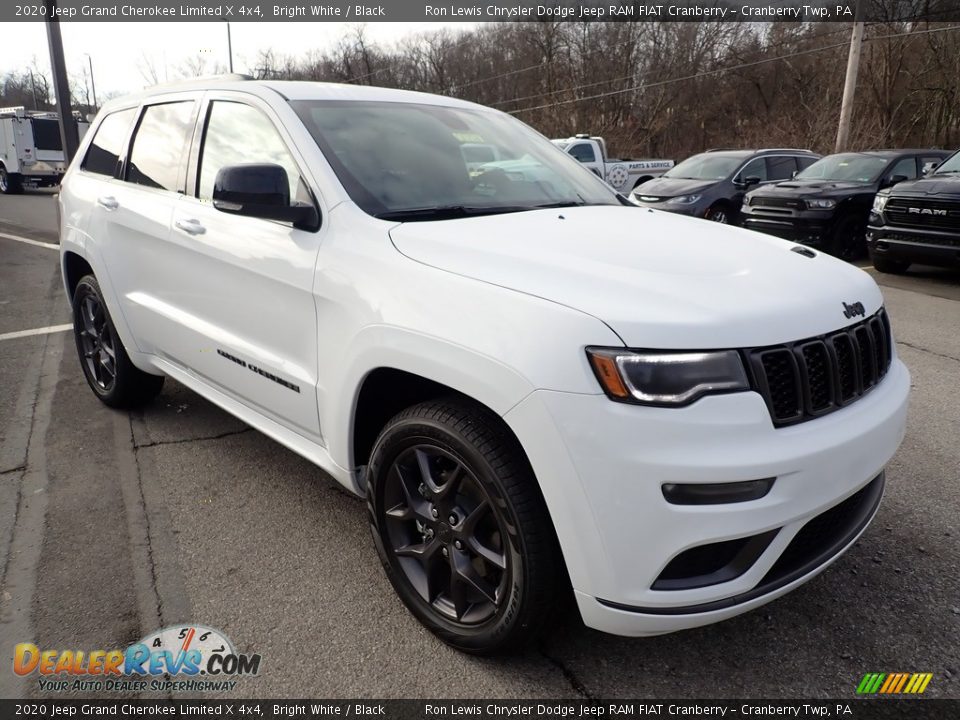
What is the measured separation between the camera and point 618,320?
185 centimetres

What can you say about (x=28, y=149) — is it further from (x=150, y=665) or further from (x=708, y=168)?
(x=150, y=665)

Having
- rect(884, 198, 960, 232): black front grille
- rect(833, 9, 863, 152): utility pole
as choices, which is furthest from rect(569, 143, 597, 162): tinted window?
rect(884, 198, 960, 232): black front grille

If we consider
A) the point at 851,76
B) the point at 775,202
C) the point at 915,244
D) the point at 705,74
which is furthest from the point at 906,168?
the point at 705,74

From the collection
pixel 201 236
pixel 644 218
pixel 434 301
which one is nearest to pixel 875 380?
pixel 644 218

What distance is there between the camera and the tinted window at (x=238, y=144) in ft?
9.39

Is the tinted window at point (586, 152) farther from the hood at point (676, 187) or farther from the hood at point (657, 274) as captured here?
the hood at point (657, 274)

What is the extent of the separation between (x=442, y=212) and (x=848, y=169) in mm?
10528

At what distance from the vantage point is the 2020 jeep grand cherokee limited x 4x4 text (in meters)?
1.82

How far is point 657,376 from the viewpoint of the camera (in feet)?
5.94

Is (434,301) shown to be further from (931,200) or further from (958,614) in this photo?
(931,200)

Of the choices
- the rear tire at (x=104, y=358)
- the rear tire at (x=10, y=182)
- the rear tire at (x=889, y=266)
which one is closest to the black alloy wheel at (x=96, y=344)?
the rear tire at (x=104, y=358)

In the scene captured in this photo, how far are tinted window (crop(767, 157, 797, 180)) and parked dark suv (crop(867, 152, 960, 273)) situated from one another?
14.0 ft

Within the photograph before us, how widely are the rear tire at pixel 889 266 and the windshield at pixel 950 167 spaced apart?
3.86ft

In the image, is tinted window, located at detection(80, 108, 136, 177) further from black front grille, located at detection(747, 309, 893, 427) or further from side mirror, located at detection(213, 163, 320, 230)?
black front grille, located at detection(747, 309, 893, 427)
